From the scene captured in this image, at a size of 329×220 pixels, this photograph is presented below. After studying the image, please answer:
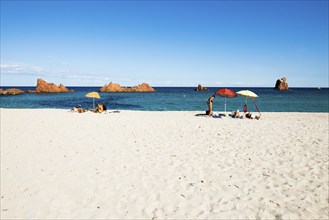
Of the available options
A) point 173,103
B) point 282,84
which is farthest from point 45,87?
point 282,84

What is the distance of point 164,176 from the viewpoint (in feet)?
25.4

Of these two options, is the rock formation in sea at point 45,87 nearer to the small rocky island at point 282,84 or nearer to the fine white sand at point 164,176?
the fine white sand at point 164,176

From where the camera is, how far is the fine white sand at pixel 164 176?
5.84m

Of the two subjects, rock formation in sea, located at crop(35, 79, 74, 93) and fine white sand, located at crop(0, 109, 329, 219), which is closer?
fine white sand, located at crop(0, 109, 329, 219)

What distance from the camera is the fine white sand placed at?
584 centimetres

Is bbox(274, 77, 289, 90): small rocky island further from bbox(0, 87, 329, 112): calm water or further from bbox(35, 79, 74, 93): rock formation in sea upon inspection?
bbox(35, 79, 74, 93): rock formation in sea

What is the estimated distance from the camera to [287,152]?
33.7 feet

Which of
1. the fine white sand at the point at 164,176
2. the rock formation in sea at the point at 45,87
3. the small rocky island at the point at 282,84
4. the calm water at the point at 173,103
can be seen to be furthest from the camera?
the small rocky island at the point at 282,84

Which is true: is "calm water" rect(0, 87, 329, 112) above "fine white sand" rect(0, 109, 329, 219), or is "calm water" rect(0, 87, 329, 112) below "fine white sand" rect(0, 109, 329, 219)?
above

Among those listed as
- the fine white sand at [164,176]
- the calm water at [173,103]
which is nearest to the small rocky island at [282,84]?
the calm water at [173,103]

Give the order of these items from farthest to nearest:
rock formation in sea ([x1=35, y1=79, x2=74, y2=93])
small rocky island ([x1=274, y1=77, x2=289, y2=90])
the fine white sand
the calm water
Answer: small rocky island ([x1=274, y1=77, x2=289, y2=90]) < rock formation in sea ([x1=35, y1=79, x2=74, y2=93]) < the calm water < the fine white sand

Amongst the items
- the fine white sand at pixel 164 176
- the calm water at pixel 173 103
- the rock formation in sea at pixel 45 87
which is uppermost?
the rock formation in sea at pixel 45 87

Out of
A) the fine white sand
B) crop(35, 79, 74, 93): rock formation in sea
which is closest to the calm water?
the fine white sand

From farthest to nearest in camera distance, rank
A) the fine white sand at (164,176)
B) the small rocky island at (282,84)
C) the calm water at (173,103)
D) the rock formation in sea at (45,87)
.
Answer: the small rocky island at (282,84), the rock formation in sea at (45,87), the calm water at (173,103), the fine white sand at (164,176)
